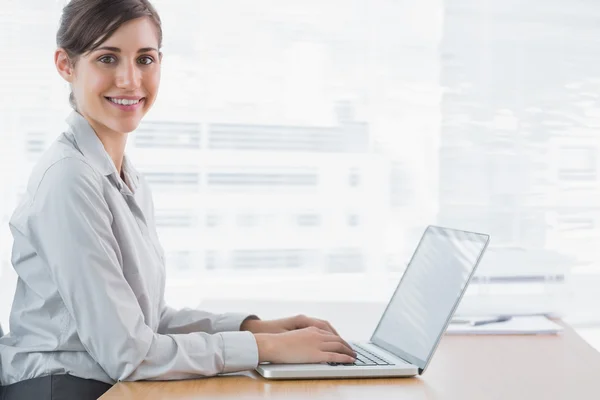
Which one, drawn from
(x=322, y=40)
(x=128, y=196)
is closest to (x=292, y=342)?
(x=128, y=196)

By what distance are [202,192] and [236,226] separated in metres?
0.18

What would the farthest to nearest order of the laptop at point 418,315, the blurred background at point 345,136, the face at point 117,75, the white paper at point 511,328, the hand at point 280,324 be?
the blurred background at point 345,136 → the white paper at point 511,328 → the hand at point 280,324 → the face at point 117,75 → the laptop at point 418,315

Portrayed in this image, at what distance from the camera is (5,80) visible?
2.89 meters

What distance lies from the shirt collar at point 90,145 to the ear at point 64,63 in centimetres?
10

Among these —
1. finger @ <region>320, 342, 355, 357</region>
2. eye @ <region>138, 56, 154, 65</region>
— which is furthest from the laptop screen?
eye @ <region>138, 56, 154, 65</region>

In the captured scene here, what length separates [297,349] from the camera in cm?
145

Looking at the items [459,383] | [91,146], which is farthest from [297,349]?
[91,146]

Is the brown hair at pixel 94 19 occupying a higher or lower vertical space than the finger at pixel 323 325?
higher

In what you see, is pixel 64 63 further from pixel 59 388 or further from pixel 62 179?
pixel 59 388

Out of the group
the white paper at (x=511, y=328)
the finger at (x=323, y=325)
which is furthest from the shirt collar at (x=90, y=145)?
the white paper at (x=511, y=328)

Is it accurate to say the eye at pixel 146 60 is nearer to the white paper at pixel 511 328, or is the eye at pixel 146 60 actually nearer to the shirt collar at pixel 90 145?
the shirt collar at pixel 90 145

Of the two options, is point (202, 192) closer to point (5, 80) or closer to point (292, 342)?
point (5, 80)

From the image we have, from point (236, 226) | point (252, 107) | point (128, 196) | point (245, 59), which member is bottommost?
point (236, 226)

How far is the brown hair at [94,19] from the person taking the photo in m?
1.52
